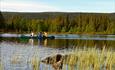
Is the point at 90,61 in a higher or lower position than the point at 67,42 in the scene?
higher

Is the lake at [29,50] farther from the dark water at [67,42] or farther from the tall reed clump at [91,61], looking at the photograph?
the tall reed clump at [91,61]

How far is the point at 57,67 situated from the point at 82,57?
1.32 m

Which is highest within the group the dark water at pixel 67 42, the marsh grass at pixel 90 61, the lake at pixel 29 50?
the marsh grass at pixel 90 61

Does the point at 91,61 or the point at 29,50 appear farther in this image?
the point at 29,50

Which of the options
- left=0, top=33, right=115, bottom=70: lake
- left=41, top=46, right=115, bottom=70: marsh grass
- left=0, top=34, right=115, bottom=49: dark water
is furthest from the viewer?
left=0, top=34, right=115, bottom=49: dark water

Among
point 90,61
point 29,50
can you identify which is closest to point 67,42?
point 29,50

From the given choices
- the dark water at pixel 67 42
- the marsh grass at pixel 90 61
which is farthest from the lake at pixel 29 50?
the marsh grass at pixel 90 61

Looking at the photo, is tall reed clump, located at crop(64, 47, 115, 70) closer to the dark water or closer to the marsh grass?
the marsh grass

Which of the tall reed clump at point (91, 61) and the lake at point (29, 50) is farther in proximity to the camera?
the lake at point (29, 50)

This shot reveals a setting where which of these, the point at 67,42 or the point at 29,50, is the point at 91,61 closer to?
the point at 29,50

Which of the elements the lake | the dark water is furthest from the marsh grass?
the dark water

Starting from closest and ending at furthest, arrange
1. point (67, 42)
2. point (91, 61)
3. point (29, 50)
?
point (91, 61) → point (29, 50) → point (67, 42)

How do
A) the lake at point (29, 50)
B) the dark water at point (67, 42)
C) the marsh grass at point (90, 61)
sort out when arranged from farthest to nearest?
the dark water at point (67, 42), the lake at point (29, 50), the marsh grass at point (90, 61)

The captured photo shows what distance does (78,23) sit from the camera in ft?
430
